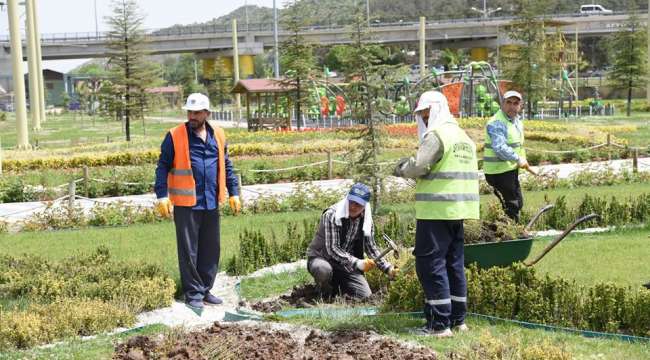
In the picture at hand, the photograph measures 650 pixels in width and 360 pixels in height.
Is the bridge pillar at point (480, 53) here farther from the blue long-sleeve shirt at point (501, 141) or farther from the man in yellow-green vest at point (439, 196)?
the man in yellow-green vest at point (439, 196)

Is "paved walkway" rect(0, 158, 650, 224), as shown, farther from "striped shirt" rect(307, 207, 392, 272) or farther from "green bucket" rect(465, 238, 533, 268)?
"green bucket" rect(465, 238, 533, 268)

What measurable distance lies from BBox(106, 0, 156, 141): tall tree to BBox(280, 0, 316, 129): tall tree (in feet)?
18.8

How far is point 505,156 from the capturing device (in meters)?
10.0

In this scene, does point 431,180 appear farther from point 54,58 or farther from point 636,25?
point 54,58

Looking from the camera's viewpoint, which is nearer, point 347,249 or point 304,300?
point 347,249

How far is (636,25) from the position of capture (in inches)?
2090

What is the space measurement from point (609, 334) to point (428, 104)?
2.11 m

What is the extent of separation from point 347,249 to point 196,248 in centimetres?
152

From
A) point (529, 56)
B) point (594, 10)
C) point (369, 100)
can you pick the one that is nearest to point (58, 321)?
point (369, 100)

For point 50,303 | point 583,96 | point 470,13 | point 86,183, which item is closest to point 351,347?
point 50,303

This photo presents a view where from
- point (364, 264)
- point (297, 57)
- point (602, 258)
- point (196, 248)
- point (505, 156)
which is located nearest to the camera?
point (364, 264)

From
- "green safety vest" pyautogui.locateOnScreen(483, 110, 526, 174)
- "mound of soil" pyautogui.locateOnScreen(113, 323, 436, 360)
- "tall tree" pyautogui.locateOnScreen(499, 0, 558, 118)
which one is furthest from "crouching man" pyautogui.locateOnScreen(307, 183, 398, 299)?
"tall tree" pyautogui.locateOnScreen(499, 0, 558, 118)

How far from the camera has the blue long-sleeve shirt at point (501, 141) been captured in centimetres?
1004

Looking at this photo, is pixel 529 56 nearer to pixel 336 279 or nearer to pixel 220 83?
pixel 336 279
